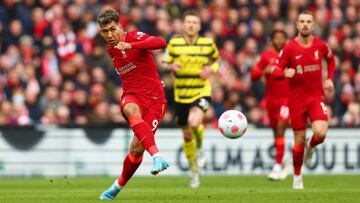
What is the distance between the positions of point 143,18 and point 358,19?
619 centimetres

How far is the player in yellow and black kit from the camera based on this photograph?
19.2 meters

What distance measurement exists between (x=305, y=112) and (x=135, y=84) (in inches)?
144

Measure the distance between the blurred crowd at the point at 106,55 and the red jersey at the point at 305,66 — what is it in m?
5.99

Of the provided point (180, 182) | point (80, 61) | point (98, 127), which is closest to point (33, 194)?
point (180, 182)

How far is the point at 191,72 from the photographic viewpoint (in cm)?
1934

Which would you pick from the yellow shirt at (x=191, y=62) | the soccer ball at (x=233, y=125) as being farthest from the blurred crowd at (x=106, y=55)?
the soccer ball at (x=233, y=125)

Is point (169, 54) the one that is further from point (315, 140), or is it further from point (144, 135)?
point (144, 135)

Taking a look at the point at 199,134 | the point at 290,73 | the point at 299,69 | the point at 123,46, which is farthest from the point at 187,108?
the point at 123,46

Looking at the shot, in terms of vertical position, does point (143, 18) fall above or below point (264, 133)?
above

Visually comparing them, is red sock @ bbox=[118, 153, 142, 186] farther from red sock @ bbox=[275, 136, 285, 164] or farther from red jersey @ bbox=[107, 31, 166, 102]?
red sock @ bbox=[275, 136, 285, 164]

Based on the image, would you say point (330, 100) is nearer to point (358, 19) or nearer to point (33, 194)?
point (358, 19)

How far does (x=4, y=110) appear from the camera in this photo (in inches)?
939

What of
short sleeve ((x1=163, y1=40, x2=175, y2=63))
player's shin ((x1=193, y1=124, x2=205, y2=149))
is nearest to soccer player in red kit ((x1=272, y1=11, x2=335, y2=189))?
short sleeve ((x1=163, y1=40, x2=175, y2=63))

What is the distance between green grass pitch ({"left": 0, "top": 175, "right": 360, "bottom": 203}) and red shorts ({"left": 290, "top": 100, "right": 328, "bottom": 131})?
1.02 metres
